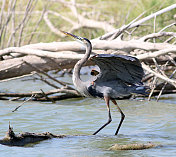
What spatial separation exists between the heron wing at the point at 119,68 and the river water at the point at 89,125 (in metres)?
0.76

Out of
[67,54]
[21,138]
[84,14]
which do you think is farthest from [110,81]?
[84,14]

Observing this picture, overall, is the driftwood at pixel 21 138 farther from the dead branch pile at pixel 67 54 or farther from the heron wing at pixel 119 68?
the dead branch pile at pixel 67 54

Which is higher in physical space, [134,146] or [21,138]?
[21,138]

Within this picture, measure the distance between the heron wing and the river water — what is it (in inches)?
30.0

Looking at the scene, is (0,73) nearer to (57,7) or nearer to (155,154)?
(155,154)

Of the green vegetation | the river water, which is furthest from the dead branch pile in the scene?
the green vegetation

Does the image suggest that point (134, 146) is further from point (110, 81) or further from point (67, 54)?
point (67, 54)

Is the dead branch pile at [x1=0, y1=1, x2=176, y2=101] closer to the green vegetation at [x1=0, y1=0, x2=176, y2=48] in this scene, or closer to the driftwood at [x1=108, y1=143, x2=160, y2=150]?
the green vegetation at [x1=0, y1=0, x2=176, y2=48]

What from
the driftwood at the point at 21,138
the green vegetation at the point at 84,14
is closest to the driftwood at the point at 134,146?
the driftwood at the point at 21,138

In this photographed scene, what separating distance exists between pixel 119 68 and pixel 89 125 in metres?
1.23

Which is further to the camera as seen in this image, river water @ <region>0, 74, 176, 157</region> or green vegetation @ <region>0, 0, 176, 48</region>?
green vegetation @ <region>0, 0, 176, 48</region>

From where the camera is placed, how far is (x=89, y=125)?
593 centimetres

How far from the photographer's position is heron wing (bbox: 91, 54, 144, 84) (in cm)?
480

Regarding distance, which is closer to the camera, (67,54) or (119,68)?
(119,68)
